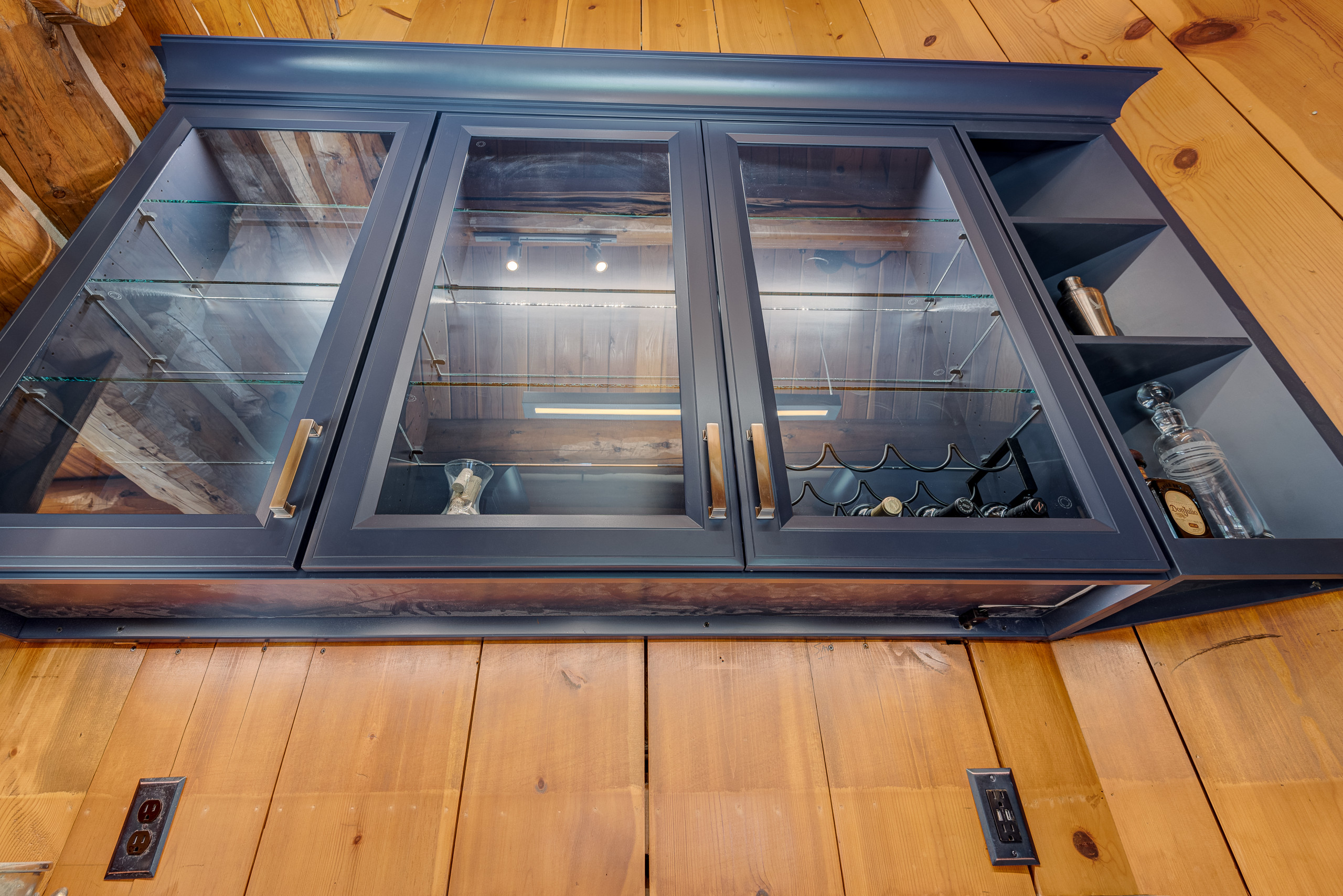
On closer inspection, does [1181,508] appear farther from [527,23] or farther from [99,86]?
[527,23]

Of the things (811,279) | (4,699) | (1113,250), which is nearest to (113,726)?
(4,699)

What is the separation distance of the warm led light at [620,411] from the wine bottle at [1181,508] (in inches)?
25.3

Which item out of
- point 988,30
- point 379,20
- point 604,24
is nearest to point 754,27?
point 604,24

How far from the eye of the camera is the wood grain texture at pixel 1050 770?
0.78 m

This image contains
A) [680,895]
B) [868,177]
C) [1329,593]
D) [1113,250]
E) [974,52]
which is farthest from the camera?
[974,52]

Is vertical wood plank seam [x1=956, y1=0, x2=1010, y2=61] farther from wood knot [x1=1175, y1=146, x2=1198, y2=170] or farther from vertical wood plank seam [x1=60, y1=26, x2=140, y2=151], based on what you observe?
vertical wood plank seam [x1=60, y1=26, x2=140, y2=151]

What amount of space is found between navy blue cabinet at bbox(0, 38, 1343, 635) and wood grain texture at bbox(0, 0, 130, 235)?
0.11 metres

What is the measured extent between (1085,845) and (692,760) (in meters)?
0.53

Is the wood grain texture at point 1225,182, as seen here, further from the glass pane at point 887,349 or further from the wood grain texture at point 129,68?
the wood grain texture at point 129,68

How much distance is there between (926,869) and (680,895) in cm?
32

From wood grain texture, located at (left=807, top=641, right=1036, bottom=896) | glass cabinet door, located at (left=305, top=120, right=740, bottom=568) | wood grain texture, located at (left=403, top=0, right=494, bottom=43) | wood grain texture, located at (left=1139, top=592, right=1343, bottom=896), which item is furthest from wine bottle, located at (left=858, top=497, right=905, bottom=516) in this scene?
wood grain texture, located at (left=403, top=0, right=494, bottom=43)

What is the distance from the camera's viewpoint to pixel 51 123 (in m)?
1.01

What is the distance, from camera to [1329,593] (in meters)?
0.88

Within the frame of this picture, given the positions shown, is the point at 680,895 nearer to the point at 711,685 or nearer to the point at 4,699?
the point at 711,685
